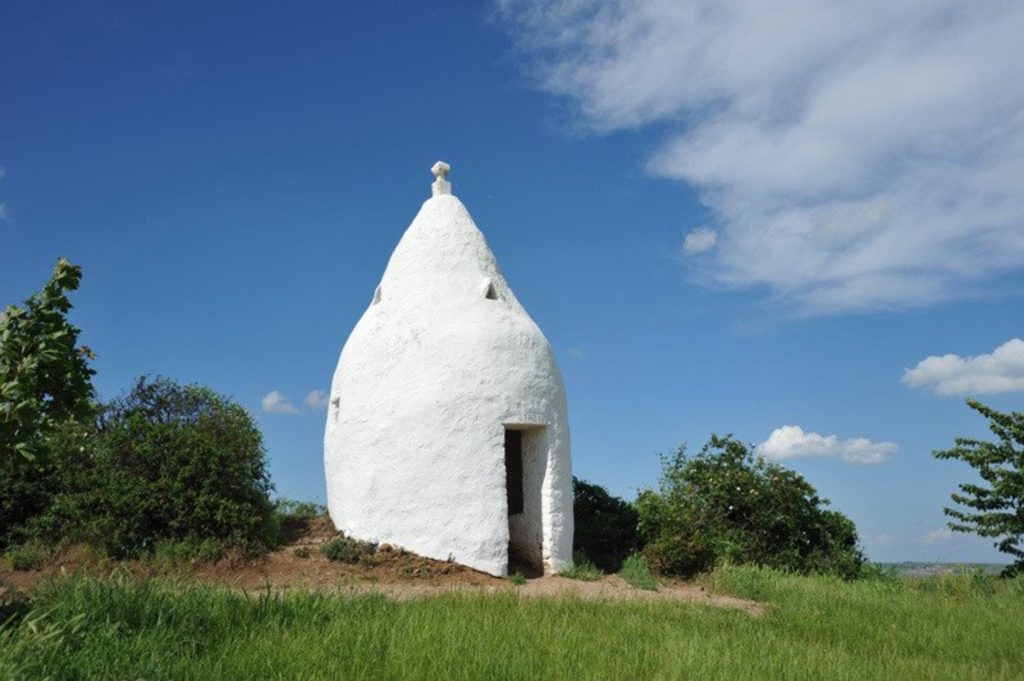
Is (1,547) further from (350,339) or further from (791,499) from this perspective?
(791,499)

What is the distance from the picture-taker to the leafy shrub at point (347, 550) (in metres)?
13.0

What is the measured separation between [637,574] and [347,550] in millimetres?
→ 4787

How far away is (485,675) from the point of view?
6.00 m

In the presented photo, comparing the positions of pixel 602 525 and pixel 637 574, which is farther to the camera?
pixel 602 525

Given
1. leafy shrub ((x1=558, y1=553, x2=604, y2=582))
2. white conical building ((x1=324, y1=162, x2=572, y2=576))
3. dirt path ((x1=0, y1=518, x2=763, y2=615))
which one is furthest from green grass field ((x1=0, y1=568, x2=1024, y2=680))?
white conical building ((x1=324, y1=162, x2=572, y2=576))

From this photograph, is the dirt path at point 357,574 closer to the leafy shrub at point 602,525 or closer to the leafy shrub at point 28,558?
the leafy shrub at point 28,558

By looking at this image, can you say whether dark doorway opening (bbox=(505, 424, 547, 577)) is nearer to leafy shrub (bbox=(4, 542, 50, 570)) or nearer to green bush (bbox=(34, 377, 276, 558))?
green bush (bbox=(34, 377, 276, 558))

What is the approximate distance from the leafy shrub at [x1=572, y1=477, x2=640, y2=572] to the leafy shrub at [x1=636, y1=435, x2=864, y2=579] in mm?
469

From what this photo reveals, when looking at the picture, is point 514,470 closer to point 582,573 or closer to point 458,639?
point 582,573

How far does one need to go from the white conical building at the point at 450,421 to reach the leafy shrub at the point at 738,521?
2.95m

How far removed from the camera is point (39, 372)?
249 inches

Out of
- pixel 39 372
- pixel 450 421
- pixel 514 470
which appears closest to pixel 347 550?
pixel 450 421

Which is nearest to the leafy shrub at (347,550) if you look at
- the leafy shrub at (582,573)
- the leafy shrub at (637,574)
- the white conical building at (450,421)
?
the white conical building at (450,421)

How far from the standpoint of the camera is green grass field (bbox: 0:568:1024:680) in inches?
232
